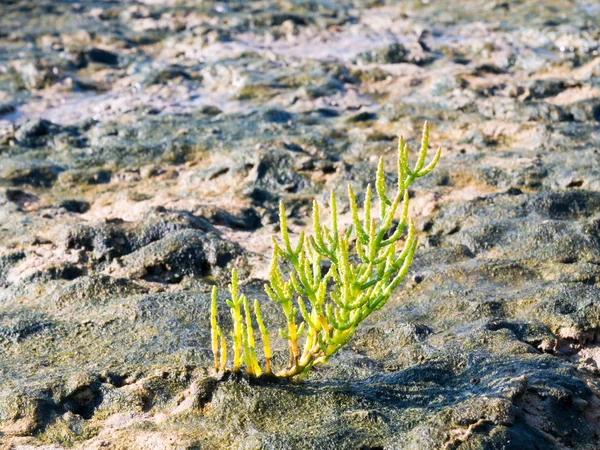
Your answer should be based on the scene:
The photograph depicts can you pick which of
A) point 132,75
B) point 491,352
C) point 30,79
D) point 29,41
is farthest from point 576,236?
point 29,41

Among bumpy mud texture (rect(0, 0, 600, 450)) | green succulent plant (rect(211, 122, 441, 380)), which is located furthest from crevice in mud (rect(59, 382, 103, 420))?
green succulent plant (rect(211, 122, 441, 380))

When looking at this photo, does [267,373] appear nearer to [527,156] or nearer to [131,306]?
[131,306]

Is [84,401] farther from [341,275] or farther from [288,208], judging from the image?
[288,208]

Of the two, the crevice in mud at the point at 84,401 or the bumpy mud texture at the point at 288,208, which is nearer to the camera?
the bumpy mud texture at the point at 288,208

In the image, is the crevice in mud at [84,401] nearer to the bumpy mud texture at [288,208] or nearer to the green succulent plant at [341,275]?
the bumpy mud texture at [288,208]

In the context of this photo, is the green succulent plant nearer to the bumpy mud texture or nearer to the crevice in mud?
the bumpy mud texture

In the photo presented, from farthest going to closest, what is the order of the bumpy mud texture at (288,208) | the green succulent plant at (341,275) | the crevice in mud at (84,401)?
the crevice in mud at (84,401)
the bumpy mud texture at (288,208)
the green succulent plant at (341,275)

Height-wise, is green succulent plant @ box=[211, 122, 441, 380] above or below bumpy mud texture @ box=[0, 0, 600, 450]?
above

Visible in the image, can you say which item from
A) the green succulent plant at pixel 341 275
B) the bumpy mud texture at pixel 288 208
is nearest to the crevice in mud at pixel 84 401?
the bumpy mud texture at pixel 288 208
